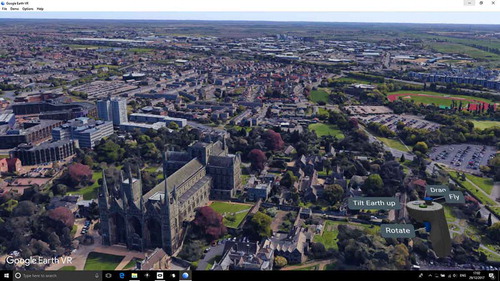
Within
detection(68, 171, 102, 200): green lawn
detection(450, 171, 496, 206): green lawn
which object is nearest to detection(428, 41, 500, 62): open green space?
detection(450, 171, 496, 206): green lawn

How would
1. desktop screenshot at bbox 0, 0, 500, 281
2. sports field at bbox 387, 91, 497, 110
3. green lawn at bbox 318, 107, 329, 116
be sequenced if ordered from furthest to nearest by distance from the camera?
sports field at bbox 387, 91, 497, 110, green lawn at bbox 318, 107, 329, 116, desktop screenshot at bbox 0, 0, 500, 281

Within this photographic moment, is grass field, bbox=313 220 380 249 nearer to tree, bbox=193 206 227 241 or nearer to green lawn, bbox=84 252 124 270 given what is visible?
tree, bbox=193 206 227 241

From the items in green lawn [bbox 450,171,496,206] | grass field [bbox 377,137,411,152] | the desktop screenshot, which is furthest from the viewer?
grass field [bbox 377,137,411,152]

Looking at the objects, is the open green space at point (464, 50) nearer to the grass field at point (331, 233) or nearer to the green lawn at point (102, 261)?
the grass field at point (331, 233)

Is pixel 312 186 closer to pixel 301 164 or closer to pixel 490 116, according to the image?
pixel 301 164

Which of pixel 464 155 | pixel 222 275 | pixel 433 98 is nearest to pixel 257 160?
pixel 464 155

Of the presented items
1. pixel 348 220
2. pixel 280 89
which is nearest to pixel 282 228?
pixel 348 220
